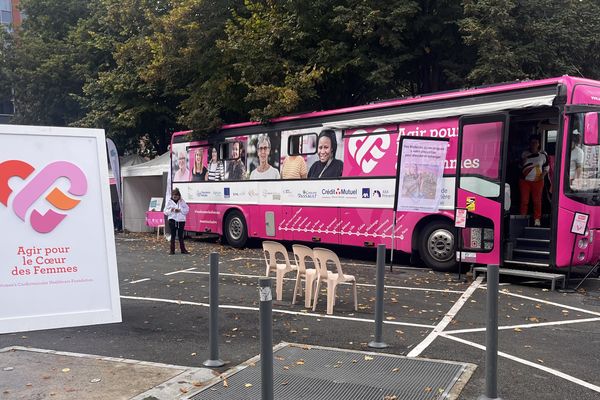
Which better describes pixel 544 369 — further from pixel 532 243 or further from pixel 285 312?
pixel 532 243

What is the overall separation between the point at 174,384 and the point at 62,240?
1562 mm

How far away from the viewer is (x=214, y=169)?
1667 centimetres

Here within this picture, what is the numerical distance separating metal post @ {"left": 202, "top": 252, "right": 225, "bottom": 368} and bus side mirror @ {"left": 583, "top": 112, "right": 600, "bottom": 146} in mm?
6695

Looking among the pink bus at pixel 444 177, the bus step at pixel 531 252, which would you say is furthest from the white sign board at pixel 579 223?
the bus step at pixel 531 252

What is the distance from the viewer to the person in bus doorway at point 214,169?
53.9 feet

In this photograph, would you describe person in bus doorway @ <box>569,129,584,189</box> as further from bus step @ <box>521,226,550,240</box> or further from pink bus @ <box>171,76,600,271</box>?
bus step @ <box>521,226,550,240</box>

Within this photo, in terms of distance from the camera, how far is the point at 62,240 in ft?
15.4

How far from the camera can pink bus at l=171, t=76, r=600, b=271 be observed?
30.1 feet

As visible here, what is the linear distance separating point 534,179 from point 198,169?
33.5 ft

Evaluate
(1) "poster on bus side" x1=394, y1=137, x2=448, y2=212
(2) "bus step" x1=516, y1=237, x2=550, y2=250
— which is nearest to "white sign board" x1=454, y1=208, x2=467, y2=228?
(1) "poster on bus side" x1=394, y1=137, x2=448, y2=212

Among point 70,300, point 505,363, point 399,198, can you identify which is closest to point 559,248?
point 399,198

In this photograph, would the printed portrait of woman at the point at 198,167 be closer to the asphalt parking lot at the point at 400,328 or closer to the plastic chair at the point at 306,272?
the asphalt parking lot at the point at 400,328

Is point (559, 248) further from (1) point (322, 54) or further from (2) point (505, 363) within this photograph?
(1) point (322, 54)

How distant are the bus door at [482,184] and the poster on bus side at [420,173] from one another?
0.43 meters
